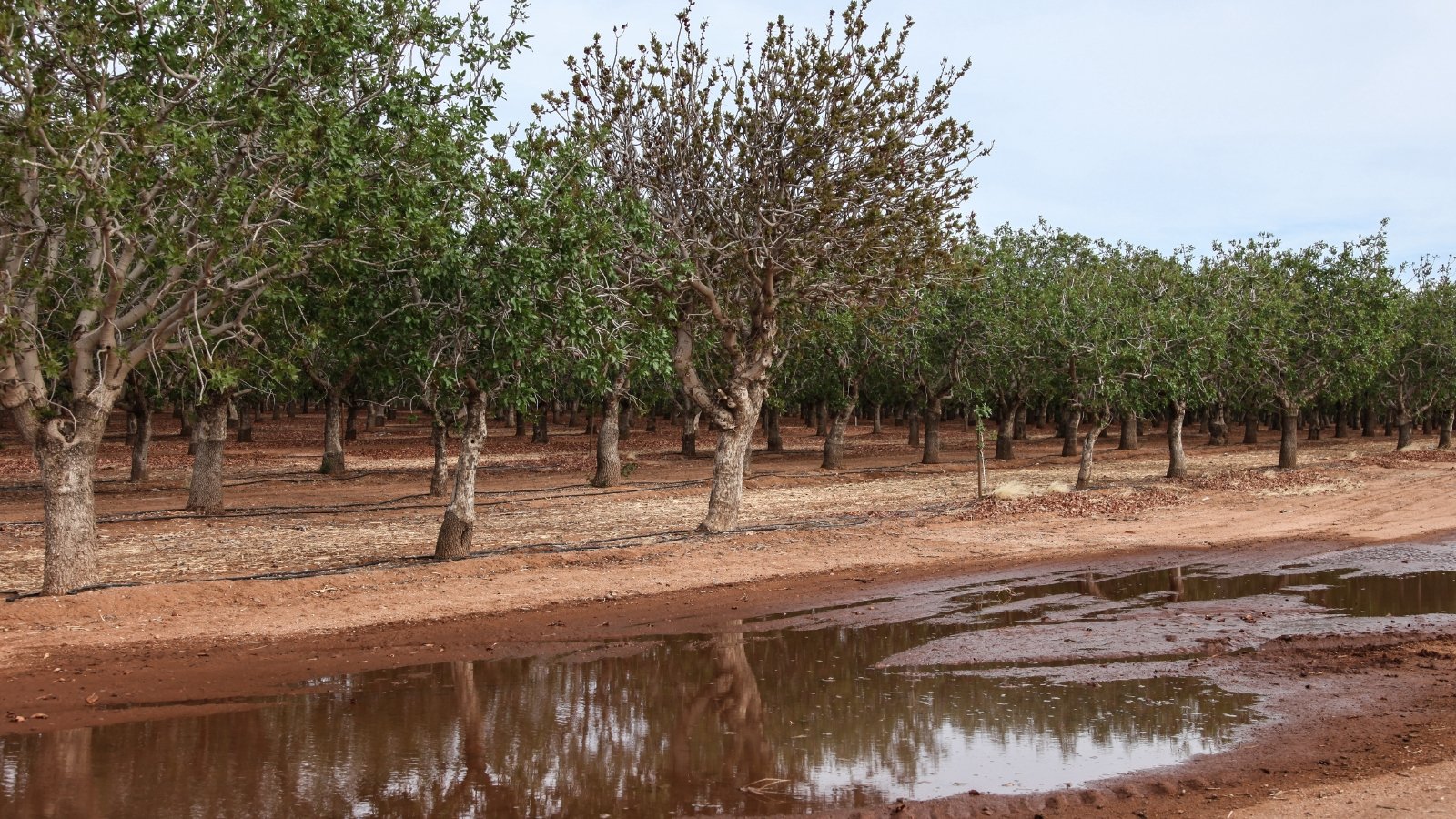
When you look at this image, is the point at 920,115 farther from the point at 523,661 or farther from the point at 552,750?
the point at 552,750

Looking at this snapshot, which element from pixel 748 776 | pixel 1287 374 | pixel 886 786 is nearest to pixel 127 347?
pixel 748 776

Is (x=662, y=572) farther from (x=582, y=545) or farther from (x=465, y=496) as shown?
(x=465, y=496)

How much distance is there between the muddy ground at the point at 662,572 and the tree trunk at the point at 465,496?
24.4 inches

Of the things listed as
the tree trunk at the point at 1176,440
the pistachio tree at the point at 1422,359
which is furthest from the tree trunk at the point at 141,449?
the pistachio tree at the point at 1422,359

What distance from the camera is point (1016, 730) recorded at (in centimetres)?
991

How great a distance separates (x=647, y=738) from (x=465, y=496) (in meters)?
9.51

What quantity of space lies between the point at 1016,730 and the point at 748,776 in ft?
8.69

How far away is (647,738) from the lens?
391 inches

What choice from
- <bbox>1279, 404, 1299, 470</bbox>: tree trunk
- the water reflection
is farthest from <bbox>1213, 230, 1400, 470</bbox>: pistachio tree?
the water reflection

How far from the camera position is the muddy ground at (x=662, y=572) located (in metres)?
9.28

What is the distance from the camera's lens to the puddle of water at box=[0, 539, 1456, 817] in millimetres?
8359

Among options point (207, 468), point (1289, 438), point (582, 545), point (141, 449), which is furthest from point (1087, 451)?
point (141, 449)

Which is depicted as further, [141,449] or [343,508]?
[141,449]

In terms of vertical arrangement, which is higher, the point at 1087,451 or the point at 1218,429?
the point at 1218,429
